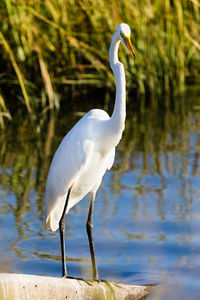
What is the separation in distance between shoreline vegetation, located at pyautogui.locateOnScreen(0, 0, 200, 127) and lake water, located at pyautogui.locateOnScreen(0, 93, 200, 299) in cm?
100

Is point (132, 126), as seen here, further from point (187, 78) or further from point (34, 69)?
point (187, 78)

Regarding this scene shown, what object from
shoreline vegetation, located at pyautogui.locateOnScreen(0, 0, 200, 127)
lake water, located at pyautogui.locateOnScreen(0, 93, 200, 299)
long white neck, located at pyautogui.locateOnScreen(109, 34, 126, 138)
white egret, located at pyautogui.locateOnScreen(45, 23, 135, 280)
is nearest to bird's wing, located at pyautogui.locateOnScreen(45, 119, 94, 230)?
white egret, located at pyautogui.locateOnScreen(45, 23, 135, 280)

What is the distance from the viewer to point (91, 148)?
374 cm

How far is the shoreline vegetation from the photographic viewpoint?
7496 millimetres

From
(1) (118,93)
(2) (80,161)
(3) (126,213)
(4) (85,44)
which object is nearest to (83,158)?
(2) (80,161)

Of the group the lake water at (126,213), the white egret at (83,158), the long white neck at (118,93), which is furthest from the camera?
the lake water at (126,213)

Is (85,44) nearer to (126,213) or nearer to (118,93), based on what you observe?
(126,213)

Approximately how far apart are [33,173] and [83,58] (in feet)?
10.5

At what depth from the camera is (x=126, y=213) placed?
15.4 ft

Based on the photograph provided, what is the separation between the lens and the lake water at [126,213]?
12.7 feet

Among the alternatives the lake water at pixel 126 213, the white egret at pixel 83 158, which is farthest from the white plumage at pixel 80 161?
the lake water at pixel 126 213

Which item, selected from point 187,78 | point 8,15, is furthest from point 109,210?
point 187,78

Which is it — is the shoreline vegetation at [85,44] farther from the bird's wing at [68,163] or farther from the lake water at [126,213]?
the bird's wing at [68,163]

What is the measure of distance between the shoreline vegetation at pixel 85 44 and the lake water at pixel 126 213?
100 centimetres
